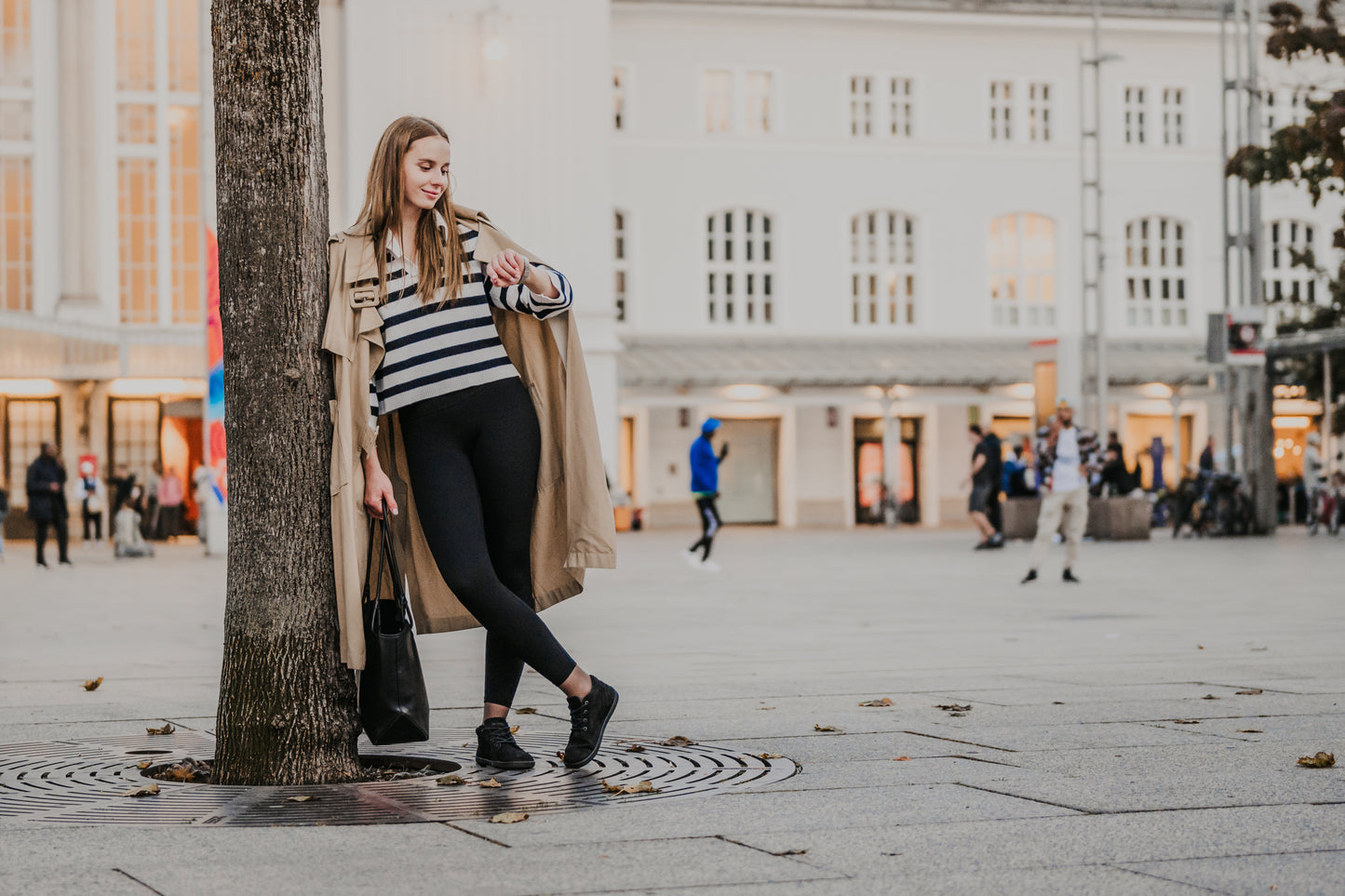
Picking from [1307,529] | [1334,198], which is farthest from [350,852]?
[1334,198]

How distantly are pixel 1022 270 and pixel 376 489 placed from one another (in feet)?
126

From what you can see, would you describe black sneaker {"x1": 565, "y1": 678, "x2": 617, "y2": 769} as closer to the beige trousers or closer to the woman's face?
the woman's face

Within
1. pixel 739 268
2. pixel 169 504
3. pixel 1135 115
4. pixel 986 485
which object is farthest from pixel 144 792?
pixel 1135 115

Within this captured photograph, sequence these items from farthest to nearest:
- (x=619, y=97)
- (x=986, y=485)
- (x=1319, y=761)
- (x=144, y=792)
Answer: (x=619, y=97) → (x=986, y=485) → (x=1319, y=761) → (x=144, y=792)

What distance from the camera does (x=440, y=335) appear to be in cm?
475

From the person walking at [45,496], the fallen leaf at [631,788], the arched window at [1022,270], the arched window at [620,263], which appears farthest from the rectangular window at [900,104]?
the fallen leaf at [631,788]

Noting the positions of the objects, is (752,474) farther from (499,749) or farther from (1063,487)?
(499,749)

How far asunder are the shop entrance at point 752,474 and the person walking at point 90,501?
13820mm

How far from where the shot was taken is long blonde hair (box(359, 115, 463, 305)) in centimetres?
475

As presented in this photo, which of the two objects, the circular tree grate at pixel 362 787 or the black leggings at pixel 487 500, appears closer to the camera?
the circular tree grate at pixel 362 787

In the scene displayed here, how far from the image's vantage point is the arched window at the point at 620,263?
128ft

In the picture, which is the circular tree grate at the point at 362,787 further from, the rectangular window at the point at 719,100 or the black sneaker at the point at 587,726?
the rectangular window at the point at 719,100

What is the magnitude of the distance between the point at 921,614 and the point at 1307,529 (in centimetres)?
1869

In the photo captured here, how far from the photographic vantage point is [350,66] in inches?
1335
